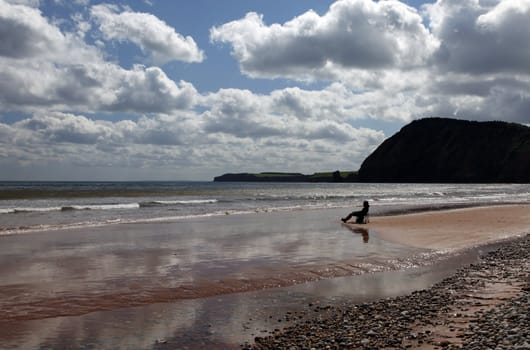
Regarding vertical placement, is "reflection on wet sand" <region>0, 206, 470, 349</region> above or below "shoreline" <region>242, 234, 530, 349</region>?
below

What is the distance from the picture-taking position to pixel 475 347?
6.01 meters

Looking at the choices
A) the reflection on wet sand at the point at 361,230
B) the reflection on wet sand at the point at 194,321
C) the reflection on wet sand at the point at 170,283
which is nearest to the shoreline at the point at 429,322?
the reflection on wet sand at the point at 194,321

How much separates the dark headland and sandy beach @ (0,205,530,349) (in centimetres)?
14724

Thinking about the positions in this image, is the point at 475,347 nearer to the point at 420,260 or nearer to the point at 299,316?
the point at 299,316

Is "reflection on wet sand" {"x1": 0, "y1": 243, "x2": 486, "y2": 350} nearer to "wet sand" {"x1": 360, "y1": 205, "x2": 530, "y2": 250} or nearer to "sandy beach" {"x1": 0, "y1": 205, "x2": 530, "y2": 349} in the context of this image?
"sandy beach" {"x1": 0, "y1": 205, "x2": 530, "y2": 349}

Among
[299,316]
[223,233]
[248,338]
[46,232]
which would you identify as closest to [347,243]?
[223,233]

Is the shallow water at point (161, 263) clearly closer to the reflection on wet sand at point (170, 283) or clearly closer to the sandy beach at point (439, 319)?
the reflection on wet sand at point (170, 283)

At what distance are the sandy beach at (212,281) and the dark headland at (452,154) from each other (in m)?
147

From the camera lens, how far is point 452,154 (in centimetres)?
Answer: 16625

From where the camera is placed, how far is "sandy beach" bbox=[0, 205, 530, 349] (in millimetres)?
7594

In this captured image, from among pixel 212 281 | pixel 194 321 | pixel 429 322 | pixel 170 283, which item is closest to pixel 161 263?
pixel 170 283

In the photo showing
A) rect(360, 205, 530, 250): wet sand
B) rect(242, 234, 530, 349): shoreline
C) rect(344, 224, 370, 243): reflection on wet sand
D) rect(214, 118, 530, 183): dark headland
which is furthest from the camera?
rect(214, 118, 530, 183): dark headland

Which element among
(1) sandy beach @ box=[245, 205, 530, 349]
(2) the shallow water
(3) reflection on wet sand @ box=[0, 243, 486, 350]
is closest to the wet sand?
(2) the shallow water

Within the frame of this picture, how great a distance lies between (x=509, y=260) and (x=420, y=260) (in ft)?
7.70
